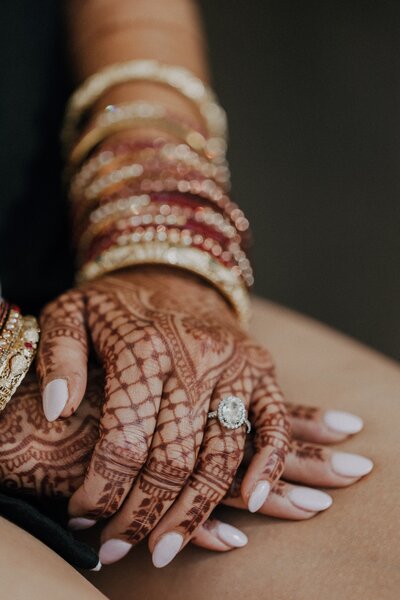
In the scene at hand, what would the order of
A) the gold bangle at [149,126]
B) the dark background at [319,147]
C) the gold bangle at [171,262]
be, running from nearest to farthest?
the gold bangle at [171,262] < the gold bangle at [149,126] < the dark background at [319,147]

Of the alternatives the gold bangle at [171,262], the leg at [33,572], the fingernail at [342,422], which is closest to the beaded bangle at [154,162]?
the gold bangle at [171,262]

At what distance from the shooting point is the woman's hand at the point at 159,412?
1.59 ft

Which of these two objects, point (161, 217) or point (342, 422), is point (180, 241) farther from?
point (342, 422)

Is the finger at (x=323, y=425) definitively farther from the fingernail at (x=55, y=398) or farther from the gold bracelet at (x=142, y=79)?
the gold bracelet at (x=142, y=79)

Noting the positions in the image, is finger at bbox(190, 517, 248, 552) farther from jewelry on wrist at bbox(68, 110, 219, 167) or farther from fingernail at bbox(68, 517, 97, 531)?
jewelry on wrist at bbox(68, 110, 219, 167)

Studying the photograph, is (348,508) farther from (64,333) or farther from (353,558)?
(64,333)

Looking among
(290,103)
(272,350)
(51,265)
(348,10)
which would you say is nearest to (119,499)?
(272,350)

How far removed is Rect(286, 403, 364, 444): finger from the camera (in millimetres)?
573

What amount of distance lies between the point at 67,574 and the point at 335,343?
399mm

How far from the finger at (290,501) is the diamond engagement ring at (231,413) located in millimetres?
48

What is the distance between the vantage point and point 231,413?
52cm

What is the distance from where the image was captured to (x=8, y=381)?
505 mm

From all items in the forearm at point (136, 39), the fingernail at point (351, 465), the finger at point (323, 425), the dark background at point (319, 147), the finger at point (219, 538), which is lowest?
the finger at point (219, 538)

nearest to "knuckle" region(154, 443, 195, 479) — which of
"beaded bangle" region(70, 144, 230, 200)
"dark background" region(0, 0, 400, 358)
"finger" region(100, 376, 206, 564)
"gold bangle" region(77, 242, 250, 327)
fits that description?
"finger" region(100, 376, 206, 564)
